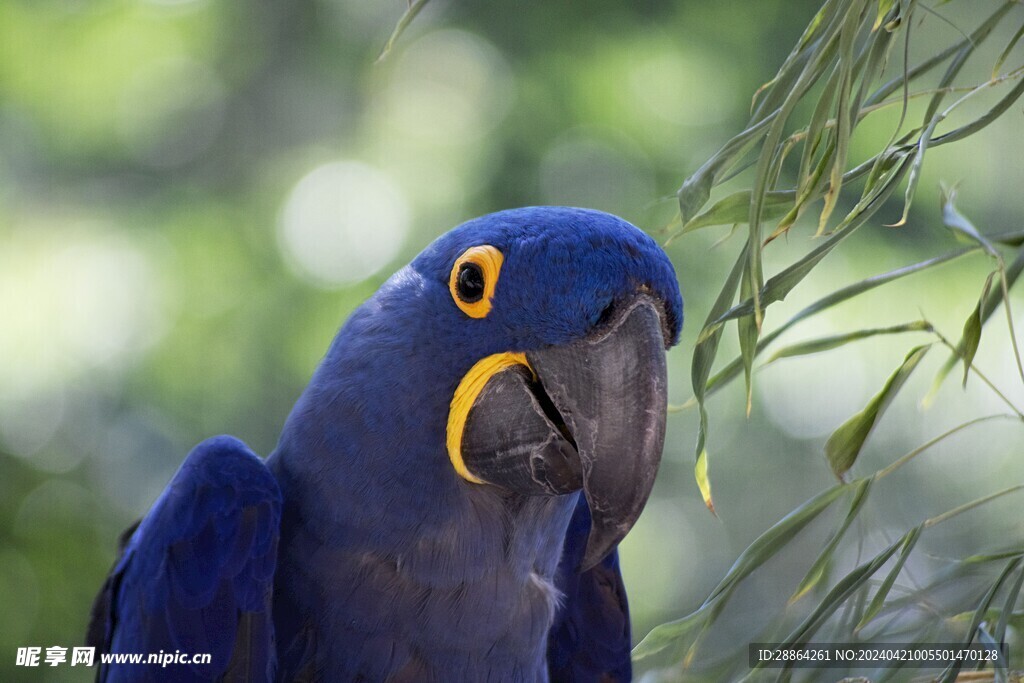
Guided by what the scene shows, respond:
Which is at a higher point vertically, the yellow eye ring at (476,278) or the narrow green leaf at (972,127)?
the narrow green leaf at (972,127)

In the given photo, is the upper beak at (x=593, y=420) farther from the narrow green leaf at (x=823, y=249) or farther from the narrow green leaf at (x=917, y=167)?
the narrow green leaf at (x=917, y=167)

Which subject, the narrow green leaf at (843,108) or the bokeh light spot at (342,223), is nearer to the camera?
the narrow green leaf at (843,108)

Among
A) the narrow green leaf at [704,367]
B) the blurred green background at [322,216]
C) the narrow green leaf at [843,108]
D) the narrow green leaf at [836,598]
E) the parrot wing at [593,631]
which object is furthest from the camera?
the blurred green background at [322,216]

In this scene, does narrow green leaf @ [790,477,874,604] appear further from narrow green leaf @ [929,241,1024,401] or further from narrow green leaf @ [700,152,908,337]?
narrow green leaf @ [700,152,908,337]

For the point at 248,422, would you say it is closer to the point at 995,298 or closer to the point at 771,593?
the point at 771,593

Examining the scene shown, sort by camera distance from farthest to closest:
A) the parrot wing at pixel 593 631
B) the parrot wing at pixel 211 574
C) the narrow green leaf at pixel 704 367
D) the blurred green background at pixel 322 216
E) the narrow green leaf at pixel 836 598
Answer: the blurred green background at pixel 322 216, the parrot wing at pixel 593 631, the parrot wing at pixel 211 574, the narrow green leaf at pixel 836 598, the narrow green leaf at pixel 704 367

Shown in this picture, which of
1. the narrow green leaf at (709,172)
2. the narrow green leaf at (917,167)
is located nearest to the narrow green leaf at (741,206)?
the narrow green leaf at (709,172)

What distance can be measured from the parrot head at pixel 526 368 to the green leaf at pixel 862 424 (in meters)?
0.18

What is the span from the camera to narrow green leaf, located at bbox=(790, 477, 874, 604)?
3.00ft

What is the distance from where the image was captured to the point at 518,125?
313 cm

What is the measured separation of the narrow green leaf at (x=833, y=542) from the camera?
3.00 ft

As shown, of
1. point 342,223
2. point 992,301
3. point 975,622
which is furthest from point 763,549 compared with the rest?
point 342,223

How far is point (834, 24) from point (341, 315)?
7.61 ft

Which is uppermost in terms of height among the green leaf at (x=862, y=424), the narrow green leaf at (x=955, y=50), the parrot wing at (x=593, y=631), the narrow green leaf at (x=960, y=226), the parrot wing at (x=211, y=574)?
the narrow green leaf at (x=955, y=50)
